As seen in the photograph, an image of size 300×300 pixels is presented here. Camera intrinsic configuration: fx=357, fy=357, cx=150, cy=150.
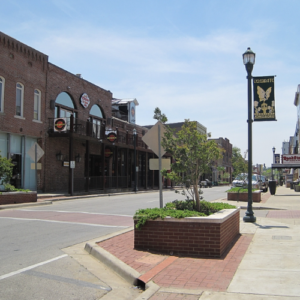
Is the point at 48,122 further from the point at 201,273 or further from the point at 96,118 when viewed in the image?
the point at 201,273

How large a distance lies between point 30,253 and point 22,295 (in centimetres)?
245

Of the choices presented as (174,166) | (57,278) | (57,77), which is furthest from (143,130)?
(57,278)

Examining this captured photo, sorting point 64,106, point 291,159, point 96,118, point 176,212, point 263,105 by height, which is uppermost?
point 64,106

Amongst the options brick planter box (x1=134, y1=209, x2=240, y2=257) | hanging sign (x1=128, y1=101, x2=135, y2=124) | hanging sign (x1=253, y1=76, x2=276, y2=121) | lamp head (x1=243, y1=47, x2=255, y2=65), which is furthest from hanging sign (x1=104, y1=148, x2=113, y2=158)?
brick planter box (x1=134, y1=209, x2=240, y2=257)

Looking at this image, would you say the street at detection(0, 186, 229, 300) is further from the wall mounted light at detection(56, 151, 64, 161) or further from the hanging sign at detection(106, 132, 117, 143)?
the hanging sign at detection(106, 132, 117, 143)

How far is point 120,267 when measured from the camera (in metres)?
5.96

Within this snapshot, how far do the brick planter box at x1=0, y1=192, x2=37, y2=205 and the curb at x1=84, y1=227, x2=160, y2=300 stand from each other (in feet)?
33.1

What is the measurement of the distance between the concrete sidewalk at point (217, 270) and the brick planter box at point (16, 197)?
9.66 metres

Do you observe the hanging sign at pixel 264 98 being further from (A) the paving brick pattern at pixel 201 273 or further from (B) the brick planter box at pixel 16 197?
(B) the brick planter box at pixel 16 197

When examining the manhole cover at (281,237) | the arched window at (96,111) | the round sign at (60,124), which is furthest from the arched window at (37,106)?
the manhole cover at (281,237)

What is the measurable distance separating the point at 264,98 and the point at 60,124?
624 inches

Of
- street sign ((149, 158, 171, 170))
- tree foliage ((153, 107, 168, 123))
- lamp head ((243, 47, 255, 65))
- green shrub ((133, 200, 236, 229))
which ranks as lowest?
green shrub ((133, 200, 236, 229))

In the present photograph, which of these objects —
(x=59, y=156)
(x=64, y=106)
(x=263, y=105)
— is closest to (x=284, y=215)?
(x=263, y=105)

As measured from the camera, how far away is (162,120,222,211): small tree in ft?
26.8
